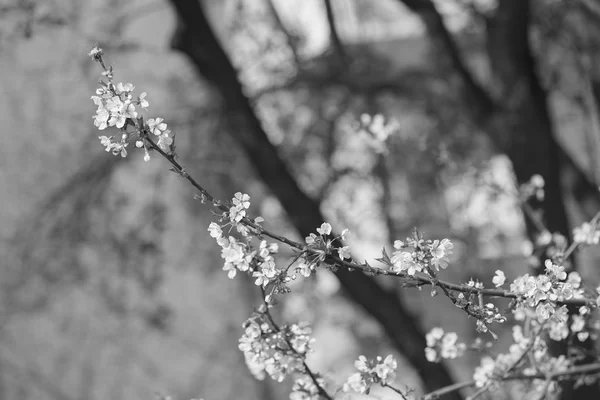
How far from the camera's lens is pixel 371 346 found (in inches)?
296

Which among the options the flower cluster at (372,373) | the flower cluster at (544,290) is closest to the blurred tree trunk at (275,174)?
the flower cluster at (372,373)

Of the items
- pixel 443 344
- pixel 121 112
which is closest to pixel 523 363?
pixel 443 344

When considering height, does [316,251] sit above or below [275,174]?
below

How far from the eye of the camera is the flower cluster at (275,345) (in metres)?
1.78

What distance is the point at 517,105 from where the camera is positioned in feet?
13.7

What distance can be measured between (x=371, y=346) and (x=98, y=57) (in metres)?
6.30

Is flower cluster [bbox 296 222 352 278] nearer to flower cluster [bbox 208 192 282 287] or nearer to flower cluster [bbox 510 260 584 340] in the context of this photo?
flower cluster [bbox 208 192 282 287]

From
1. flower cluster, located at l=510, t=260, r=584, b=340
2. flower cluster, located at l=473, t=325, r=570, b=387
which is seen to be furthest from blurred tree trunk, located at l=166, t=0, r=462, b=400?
flower cluster, located at l=510, t=260, r=584, b=340

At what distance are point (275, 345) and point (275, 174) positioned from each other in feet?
7.45

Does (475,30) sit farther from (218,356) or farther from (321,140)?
(218,356)

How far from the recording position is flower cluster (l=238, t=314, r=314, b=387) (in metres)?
1.78

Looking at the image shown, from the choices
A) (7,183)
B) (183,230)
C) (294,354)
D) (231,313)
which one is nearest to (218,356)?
(231,313)

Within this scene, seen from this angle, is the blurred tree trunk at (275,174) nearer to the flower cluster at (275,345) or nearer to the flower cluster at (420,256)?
the flower cluster at (275,345)

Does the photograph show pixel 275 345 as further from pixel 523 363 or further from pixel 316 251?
pixel 523 363
